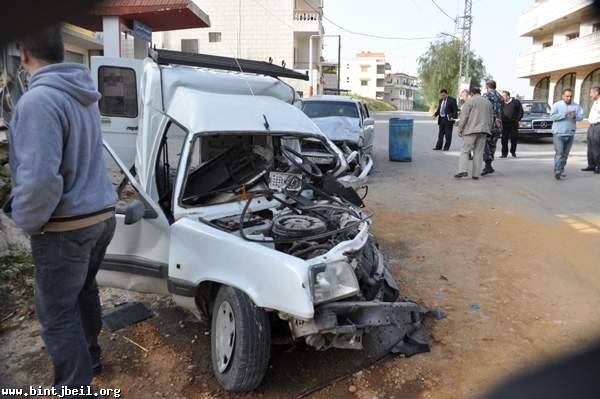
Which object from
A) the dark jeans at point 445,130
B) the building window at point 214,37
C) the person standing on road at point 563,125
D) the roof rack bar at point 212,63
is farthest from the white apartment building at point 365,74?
the roof rack bar at point 212,63

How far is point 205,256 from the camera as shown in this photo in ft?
10.5

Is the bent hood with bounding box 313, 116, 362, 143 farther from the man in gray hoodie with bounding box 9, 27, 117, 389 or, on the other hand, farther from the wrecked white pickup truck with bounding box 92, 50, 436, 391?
the man in gray hoodie with bounding box 9, 27, 117, 389

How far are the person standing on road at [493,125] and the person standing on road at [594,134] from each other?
6.05 ft

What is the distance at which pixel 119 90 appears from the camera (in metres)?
6.36

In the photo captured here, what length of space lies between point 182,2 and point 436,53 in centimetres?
4587

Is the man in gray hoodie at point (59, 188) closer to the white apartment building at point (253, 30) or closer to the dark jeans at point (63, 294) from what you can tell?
the dark jeans at point (63, 294)

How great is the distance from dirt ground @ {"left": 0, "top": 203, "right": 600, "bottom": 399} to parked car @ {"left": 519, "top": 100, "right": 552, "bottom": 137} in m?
13.1

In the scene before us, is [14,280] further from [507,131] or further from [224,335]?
[507,131]

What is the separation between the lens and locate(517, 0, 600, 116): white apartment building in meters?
1.16

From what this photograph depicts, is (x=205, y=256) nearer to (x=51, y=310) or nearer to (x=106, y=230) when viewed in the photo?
(x=106, y=230)

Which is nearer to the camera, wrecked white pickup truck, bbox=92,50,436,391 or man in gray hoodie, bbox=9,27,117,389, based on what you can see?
man in gray hoodie, bbox=9,27,117,389

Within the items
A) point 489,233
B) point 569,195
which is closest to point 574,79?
point 569,195

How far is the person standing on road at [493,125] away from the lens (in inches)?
424

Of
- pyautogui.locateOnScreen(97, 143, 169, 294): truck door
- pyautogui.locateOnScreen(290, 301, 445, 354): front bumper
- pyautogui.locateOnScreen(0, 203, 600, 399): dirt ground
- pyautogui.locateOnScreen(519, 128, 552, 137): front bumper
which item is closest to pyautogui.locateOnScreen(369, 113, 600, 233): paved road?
pyautogui.locateOnScreen(0, 203, 600, 399): dirt ground
